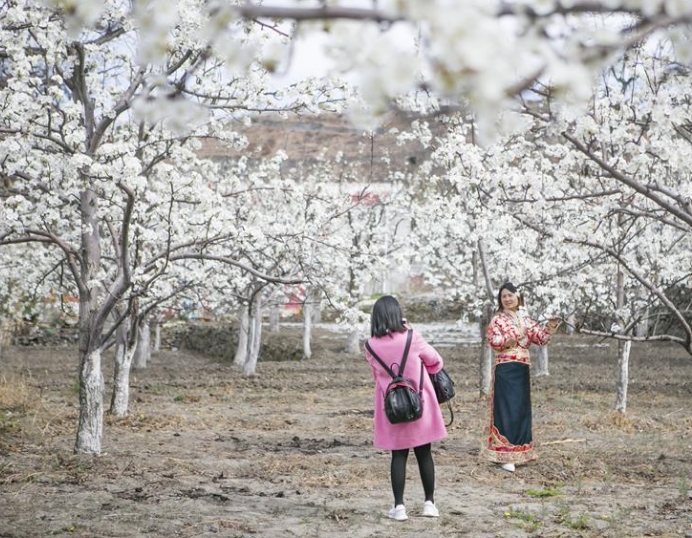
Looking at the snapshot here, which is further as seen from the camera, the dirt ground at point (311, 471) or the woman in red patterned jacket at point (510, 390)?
the woman in red patterned jacket at point (510, 390)

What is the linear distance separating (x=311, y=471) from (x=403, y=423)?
2153 mm

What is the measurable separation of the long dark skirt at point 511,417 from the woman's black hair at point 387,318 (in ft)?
8.42

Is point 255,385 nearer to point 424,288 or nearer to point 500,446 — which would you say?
point 500,446

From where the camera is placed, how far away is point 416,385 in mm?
5902

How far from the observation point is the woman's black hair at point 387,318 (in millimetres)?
5910

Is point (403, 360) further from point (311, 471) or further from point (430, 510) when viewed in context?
point (311, 471)

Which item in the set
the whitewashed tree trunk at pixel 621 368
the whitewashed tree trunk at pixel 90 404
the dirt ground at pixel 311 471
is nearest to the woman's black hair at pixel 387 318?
the dirt ground at pixel 311 471

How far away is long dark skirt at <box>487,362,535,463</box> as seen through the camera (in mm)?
8133

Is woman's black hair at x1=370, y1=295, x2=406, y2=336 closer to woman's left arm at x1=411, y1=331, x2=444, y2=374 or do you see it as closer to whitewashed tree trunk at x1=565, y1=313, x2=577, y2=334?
woman's left arm at x1=411, y1=331, x2=444, y2=374

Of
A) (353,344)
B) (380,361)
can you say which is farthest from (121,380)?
(353,344)

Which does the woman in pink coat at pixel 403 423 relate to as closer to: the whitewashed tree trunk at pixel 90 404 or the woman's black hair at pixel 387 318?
the woman's black hair at pixel 387 318

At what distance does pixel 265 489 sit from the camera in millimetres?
6926

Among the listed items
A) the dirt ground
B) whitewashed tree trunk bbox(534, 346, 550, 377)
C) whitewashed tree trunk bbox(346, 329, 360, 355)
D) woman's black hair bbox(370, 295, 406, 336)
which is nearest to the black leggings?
the dirt ground

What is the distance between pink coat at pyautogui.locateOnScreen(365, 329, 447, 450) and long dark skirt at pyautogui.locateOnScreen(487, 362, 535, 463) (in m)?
2.33
